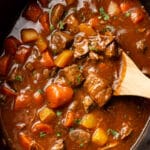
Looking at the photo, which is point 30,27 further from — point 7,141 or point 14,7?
point 7,141

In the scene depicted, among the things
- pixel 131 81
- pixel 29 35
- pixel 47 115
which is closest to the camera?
pixel 131 81

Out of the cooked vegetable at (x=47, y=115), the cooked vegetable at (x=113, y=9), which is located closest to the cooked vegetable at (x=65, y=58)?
the cooked vegetable at (x=47, y=115)

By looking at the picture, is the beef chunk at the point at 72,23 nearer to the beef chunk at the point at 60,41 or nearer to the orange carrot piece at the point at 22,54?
the beef chunk at the point at 60,41

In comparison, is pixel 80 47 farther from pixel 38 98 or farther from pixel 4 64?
pixel 4 64

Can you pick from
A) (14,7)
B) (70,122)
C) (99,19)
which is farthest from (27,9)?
(70,122)

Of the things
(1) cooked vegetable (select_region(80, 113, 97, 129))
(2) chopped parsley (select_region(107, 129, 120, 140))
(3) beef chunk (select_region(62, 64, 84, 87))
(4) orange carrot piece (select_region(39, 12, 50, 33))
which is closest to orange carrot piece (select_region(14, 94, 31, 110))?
(3) beef chunk (select_region(62, 64, 84, 87))

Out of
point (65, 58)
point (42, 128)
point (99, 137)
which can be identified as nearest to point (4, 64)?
point (65, 58)

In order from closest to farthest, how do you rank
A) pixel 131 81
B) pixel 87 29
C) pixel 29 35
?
pixel 131 81 → pixel 87 29 → pixel 29 35
